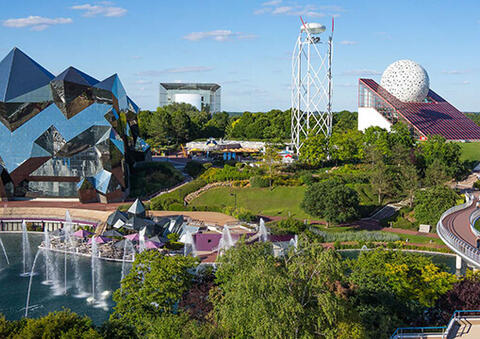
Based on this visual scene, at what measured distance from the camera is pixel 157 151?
3332 inches

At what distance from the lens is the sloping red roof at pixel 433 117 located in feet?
251

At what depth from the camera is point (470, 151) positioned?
68625 millimetres

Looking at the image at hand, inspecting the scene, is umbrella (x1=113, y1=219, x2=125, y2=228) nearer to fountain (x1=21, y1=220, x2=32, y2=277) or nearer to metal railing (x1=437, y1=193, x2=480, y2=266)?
fountain (x1=21, y1=220, x2=32, y2=277)

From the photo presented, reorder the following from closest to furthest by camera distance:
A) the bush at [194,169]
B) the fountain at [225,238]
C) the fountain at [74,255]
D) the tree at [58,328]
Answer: the tree at [58,328]
the fountain at [74,255]
the fountain at [225,238]
the bush at [194,169]

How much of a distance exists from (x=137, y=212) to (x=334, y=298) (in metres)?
27.4

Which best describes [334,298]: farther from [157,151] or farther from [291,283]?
[157,151]

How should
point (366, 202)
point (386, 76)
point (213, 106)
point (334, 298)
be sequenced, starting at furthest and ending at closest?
point (213, 106), point (386, 76), point (366, 202), point (334, 298)

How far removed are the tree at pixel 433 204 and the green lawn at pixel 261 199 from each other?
10175mm

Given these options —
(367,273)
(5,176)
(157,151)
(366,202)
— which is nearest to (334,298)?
(367,273)

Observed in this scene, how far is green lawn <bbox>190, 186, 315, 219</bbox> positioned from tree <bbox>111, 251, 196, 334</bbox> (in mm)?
25332

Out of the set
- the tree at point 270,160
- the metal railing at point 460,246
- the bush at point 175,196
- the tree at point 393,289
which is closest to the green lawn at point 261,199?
the bush at point 175,196

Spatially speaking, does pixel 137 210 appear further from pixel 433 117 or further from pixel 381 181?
pixel 433 117

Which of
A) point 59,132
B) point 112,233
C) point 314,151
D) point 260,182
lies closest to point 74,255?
point 112,233

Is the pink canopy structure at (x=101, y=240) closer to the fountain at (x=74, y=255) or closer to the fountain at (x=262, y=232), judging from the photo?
the fountain at (x=74, y=255)
